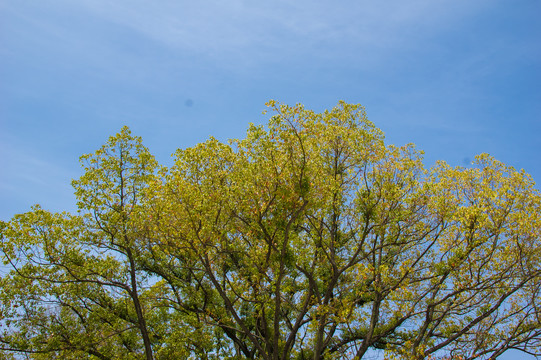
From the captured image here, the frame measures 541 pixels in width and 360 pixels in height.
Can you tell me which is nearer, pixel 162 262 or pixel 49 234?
pixel 49 234

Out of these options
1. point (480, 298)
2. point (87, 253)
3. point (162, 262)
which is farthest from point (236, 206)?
point (480, 298)

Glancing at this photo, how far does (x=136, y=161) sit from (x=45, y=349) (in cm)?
847

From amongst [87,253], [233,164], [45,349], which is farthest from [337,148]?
[45,349]

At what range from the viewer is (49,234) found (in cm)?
1686

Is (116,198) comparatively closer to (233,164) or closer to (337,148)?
(233,164)

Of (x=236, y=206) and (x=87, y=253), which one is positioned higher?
(x=236, y=206)

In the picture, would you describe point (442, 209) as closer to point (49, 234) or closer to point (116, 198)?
point (116, 198)

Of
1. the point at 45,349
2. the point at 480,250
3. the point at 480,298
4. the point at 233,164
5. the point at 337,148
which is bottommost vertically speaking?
the point at 45,349

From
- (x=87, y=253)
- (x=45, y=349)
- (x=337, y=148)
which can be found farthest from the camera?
(x=337, y=148)

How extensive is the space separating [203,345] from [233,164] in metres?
8.28

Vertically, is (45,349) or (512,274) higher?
(512,274)

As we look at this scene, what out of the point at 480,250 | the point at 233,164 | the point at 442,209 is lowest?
the point at 480,250

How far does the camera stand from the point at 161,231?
15.5 m

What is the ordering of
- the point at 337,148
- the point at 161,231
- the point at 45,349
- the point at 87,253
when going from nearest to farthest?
the point at 161,231 < the point at 45,349 < the point at 87,253 < the point at 337,148
